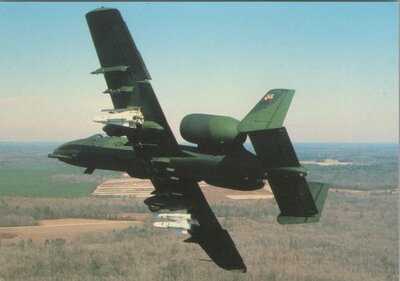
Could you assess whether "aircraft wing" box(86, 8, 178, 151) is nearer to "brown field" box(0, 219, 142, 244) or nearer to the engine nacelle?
the engine nacelle

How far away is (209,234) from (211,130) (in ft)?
38.0

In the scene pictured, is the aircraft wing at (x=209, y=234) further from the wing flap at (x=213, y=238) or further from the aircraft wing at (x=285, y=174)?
the aircraft wing at (x=285, y=174)

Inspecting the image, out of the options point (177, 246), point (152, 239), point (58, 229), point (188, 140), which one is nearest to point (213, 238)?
point (188, 140)

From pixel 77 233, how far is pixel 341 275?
46.4 m

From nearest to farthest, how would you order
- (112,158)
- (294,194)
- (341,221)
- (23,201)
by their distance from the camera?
(294,194), (112,158), (23,201), (341,221)

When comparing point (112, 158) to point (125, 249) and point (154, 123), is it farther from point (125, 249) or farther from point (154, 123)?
point (125, 249)

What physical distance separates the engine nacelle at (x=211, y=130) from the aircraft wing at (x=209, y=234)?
6.33 m

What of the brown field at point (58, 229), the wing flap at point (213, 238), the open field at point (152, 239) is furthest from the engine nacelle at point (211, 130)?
the brown field at point (58, 229)

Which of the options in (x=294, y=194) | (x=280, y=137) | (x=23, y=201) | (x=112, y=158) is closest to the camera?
(x=280, y=137)

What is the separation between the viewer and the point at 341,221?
112 metres

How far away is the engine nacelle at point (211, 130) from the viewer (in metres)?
20.5

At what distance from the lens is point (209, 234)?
30562 millimetres

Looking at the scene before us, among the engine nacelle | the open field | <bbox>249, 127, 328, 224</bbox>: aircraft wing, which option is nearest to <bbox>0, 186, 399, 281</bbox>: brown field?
the open field

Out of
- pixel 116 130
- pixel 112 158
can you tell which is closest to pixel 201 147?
pixel 116 130
